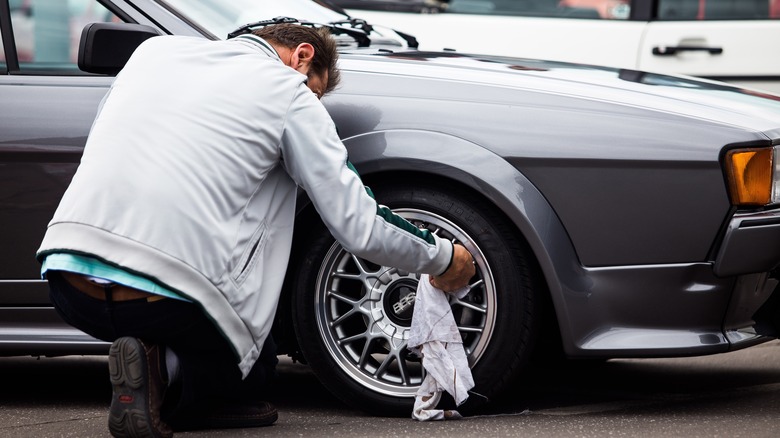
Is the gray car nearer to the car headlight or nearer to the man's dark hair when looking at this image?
the car headlight

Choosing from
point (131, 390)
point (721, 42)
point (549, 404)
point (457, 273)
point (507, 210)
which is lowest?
point (549, 404)

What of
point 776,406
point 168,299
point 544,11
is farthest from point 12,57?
point 544,11

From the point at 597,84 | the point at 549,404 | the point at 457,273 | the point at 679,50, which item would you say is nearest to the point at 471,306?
the point at 457,273

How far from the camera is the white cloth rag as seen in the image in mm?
3584

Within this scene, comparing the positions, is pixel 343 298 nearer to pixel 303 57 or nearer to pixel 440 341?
pixel 440 341

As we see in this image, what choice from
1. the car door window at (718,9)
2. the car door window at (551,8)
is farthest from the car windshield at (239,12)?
the car door window at (718,9)

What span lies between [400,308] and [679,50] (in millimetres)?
3669

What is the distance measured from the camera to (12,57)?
3.95m

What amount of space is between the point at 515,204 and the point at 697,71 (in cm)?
359

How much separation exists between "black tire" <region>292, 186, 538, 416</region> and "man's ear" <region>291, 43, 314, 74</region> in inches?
19.6

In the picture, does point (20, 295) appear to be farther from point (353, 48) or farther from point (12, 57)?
point (353, 48)

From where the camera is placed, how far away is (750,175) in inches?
137

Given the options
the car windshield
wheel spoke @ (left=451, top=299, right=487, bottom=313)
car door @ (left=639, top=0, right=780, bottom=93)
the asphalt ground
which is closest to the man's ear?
the car windshield

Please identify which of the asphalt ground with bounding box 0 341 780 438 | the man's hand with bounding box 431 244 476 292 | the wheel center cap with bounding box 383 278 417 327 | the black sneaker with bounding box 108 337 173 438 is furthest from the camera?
the wheel center cap with bounding box 383 278 417 327
